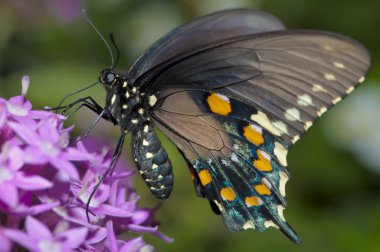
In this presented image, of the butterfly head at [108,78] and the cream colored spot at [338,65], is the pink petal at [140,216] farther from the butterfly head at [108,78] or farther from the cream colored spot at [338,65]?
the cream colored spot at [338,65]

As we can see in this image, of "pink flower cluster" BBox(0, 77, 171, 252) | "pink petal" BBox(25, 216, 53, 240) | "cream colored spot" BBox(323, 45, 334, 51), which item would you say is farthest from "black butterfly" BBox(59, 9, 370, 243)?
"pink petal" BBox(25, 216, 53, 240)

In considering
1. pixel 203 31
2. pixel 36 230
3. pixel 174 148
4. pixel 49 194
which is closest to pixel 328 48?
pixel 203 31

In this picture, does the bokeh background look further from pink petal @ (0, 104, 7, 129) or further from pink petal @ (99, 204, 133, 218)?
pink petal @ (0, 104, 7, 129)

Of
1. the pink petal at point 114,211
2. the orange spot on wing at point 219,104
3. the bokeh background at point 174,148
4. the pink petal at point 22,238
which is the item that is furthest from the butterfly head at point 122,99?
the bokeh background at point 174,148

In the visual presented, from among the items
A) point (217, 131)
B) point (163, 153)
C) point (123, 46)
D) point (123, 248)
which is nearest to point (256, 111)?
point (217, 131)

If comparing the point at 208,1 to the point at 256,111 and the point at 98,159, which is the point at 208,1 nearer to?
the point at 256,111

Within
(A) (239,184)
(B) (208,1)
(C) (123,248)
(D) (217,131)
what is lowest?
(C) (123,248)
